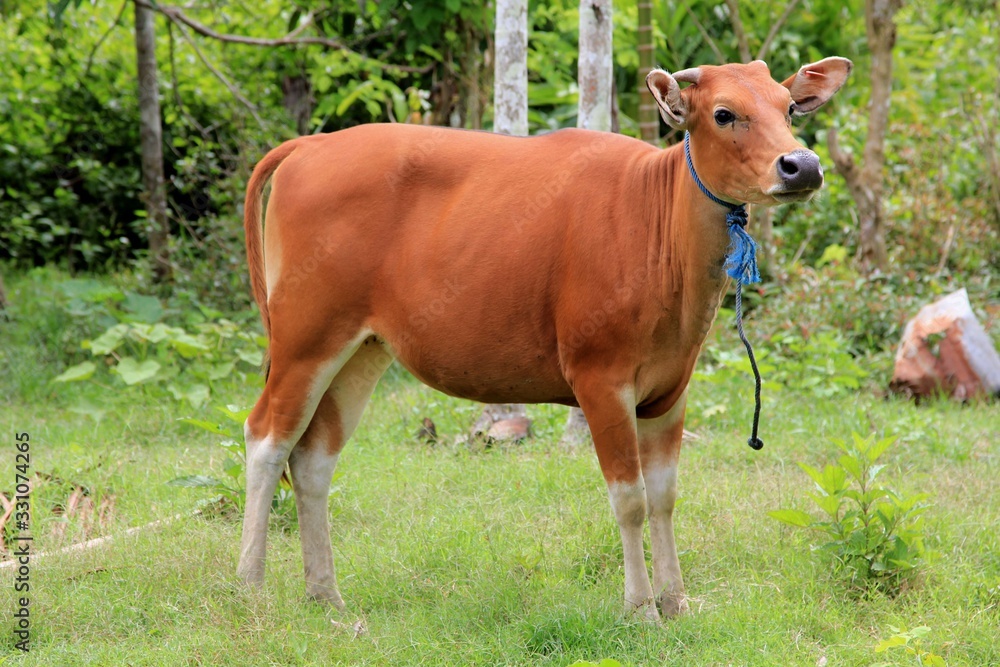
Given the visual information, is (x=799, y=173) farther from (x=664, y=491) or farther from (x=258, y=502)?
(x=258, y=502)

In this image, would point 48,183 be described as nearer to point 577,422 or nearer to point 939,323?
point 577,422

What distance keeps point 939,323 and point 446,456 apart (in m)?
3.78

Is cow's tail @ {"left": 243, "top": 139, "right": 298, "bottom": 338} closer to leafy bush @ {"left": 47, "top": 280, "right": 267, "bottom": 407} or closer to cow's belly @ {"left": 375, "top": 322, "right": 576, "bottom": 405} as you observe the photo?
cow's belly @ {"left": 375, "top": 322, "right": 576, "bottom": 405}

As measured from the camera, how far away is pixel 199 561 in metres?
4.64

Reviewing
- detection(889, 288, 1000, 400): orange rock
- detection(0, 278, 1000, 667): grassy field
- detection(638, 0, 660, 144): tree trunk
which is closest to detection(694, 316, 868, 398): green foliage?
detection(889, 288, 1000, 400): orange rock

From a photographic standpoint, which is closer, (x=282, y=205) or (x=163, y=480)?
(x=282, y=205)

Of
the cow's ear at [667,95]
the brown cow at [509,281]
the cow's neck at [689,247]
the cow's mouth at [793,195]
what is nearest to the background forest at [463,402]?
the brown cow at [509,281]

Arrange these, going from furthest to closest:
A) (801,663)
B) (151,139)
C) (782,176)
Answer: (151,139), (801,663), (782,176)

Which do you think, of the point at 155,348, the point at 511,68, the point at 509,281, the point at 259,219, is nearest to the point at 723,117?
the point at 509,281

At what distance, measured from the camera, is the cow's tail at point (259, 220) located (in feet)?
15.1

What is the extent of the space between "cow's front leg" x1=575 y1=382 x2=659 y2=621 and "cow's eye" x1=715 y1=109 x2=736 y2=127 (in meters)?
1.03

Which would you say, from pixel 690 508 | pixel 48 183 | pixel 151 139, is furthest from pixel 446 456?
pixel 48 183

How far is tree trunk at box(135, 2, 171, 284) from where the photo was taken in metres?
9.38

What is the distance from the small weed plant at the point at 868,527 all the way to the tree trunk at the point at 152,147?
263 inches
